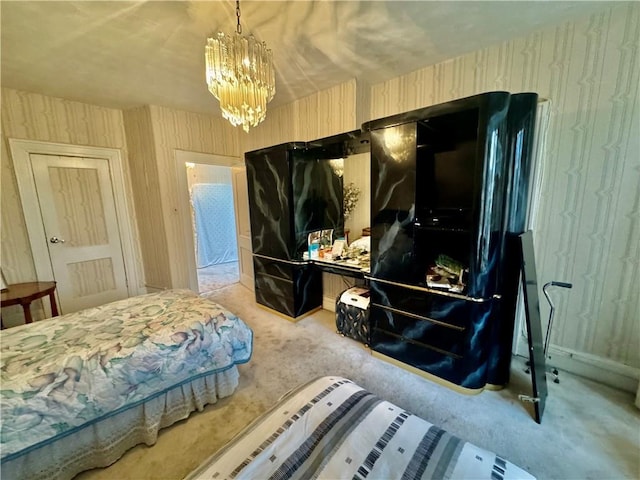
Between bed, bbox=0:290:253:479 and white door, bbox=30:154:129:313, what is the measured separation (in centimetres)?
178

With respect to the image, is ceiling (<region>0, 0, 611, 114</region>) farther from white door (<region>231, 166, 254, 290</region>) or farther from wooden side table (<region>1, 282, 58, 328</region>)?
wooden side table (<region>1, 282, 58, 328</region>)

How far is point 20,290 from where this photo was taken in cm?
262

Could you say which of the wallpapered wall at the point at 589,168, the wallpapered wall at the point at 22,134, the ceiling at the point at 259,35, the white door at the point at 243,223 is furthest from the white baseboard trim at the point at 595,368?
the wallpapered wall at the point at 22,134

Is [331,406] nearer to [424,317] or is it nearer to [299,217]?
[424,317]

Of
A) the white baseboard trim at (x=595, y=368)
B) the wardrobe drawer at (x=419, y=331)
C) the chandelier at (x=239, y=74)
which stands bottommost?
the white baseboard trim at (x=595, y=368)

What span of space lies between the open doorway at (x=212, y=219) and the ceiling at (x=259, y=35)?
122 inches

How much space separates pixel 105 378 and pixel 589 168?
3354 mm

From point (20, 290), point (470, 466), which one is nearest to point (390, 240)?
point (470, 466)

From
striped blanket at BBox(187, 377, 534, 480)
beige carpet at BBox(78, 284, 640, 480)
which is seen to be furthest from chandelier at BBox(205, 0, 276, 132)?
beige carpet at BBox(78, 284, 640, 480)

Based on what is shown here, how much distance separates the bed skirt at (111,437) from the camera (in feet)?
4.15

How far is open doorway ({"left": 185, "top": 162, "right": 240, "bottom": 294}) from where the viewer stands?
18.7ft

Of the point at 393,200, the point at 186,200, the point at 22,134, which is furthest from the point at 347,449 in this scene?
the point at 22,134

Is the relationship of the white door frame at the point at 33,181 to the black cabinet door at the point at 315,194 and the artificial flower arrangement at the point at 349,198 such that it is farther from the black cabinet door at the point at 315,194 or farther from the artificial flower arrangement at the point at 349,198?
the artificial flower arrangement at the point at 349,198

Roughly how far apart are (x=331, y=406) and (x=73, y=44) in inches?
123
